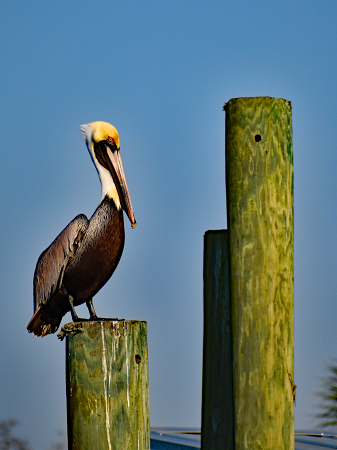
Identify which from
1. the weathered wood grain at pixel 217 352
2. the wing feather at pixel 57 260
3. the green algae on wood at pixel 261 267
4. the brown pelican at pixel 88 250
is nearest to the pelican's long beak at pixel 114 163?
the brown pelican at pixel 88 250

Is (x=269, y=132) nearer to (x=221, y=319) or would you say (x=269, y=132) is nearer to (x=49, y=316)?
(x=221, y=319)

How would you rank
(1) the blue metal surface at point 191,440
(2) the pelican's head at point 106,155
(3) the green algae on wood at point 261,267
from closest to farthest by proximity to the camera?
(3) the green algae on wood at point 261,267
(2) the pelican's head at point 106,155
(1) the blue metal surface at point 191,440

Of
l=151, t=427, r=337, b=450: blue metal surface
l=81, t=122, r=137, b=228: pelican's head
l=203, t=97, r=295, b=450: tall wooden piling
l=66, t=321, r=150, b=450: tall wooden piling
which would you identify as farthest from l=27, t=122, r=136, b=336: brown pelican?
l=151, t=427, r=337, b=450: blue metal surface

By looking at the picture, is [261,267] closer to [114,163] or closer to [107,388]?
[107,388]

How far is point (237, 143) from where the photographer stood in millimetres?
3439

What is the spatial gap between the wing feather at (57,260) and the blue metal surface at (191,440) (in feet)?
13.0

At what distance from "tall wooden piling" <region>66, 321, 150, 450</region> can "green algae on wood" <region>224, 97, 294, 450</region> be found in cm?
51

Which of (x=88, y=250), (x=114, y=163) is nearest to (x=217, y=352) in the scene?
(x=88, y=250)

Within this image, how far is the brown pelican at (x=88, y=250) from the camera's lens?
4887 millimetres

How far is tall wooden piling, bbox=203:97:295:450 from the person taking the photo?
3283 millimetres

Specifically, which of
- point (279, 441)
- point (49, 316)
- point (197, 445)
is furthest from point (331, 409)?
point (279, 441)

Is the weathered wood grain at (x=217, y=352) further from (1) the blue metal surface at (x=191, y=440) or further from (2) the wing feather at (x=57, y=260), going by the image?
(1) the blue metal surface at (x=191, y=440)

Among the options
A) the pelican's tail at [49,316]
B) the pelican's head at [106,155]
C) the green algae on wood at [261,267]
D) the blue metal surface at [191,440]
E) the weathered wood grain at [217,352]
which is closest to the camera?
the green algae on wood at [261,267]

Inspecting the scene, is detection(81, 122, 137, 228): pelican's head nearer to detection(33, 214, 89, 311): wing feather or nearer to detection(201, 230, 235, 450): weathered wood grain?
detection(33, 214, 89, 311): wing feather
